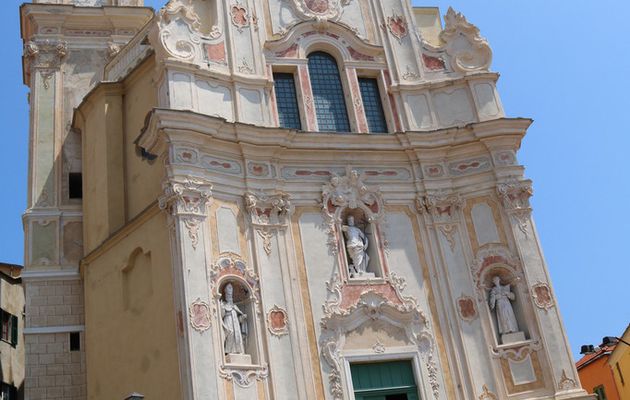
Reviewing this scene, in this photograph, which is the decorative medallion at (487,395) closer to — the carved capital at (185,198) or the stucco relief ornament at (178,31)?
the carved capital at (185,198)

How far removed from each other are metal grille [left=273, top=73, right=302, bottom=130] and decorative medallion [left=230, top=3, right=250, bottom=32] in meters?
1.53

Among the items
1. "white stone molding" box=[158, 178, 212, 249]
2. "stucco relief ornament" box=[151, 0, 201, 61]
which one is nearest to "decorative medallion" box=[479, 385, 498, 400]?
"white stone molding" box=[158, 178, 212, 249]

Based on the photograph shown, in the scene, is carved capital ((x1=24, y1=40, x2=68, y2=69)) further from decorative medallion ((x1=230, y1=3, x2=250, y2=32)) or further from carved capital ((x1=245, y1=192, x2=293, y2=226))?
carved capital ((x1=245, y1=192, x2=293, y2=226))

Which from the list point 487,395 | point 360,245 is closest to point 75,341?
point 360,245

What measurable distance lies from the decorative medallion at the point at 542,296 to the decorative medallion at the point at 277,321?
19.1 feet

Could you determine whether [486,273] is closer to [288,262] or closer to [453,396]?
[453,396]

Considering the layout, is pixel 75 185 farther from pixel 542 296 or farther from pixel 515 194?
pixel 542 296

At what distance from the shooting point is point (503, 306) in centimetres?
1814

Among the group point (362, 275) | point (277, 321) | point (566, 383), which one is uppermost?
point (362, 275)

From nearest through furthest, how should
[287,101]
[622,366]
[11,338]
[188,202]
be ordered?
[188,202] → [287,101] → [11,338] → [622,366]

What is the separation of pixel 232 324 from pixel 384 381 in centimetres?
360

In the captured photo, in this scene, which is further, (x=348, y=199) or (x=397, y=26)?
(x=397, y=26)

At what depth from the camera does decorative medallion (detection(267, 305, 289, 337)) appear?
16609mm

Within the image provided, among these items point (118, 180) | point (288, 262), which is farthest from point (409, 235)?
point (118, 180)
